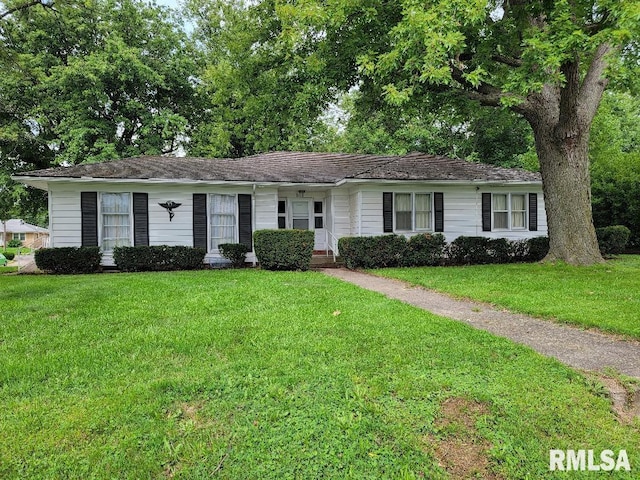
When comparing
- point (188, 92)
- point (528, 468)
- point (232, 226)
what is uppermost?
point (188, 92)

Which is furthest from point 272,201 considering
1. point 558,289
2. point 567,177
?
point 558,289

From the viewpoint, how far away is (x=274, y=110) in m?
12.9

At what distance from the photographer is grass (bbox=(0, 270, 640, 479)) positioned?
247 cm

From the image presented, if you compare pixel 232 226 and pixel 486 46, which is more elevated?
pixel 486 46

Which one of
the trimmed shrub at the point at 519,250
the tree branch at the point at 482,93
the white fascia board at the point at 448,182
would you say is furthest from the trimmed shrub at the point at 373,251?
the tree branch at the point at 482,93

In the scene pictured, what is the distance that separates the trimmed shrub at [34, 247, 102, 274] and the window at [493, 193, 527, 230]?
540 inches

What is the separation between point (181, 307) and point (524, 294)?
606 cm

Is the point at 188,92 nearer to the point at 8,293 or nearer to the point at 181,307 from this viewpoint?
the point at 8,293

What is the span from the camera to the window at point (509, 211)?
14.8m

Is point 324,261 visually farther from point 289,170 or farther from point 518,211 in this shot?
point 518,211

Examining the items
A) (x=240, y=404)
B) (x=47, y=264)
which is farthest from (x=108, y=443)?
(x=47, y=264)

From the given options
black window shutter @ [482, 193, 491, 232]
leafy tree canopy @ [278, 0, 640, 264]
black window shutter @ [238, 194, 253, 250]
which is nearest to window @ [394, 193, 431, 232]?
black window shutter @ [482, 193, 491, 232]

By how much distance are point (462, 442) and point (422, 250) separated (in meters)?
10.1

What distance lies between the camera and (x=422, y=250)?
1249cm
